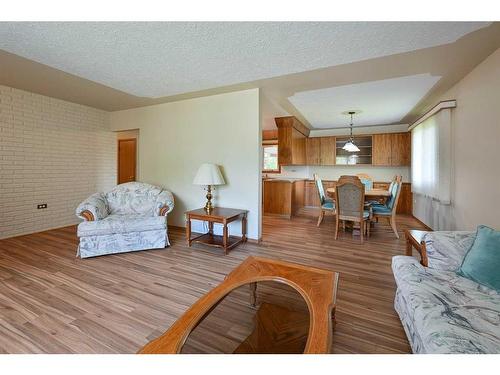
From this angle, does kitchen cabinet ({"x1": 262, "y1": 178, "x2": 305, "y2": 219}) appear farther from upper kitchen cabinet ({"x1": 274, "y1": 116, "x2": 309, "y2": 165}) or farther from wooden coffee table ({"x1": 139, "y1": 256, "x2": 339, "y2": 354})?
wooden coffee table ({"x1": 139, "y1": 256, "x2": 339, "y2": 354})

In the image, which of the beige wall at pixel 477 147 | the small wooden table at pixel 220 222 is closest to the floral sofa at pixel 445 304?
the beige wall at pixel 477 147

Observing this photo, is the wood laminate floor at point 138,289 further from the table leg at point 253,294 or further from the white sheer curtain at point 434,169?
the white sheer curtain at point 434,169

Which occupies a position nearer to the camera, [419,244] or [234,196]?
[419,244]

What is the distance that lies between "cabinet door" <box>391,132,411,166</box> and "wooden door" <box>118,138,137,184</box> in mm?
6648

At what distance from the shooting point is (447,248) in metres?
1.69

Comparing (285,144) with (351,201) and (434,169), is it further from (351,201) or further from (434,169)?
(434,169)

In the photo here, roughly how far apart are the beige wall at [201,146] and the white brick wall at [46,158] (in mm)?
860

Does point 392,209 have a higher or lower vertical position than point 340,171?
lower

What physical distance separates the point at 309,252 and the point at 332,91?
2409 millimetres

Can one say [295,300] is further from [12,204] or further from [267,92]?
[12,204]

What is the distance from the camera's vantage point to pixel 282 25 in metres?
1.83

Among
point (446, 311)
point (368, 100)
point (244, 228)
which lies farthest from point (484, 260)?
point (368, 100)

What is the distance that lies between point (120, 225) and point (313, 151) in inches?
207

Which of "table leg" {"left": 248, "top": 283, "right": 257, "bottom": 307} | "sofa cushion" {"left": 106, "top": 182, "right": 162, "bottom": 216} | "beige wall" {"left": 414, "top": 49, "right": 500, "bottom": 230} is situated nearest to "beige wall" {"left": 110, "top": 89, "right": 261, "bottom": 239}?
"sofa cushion" {"left": 106, "top": 182, "right": 162, "bottom": 216}
